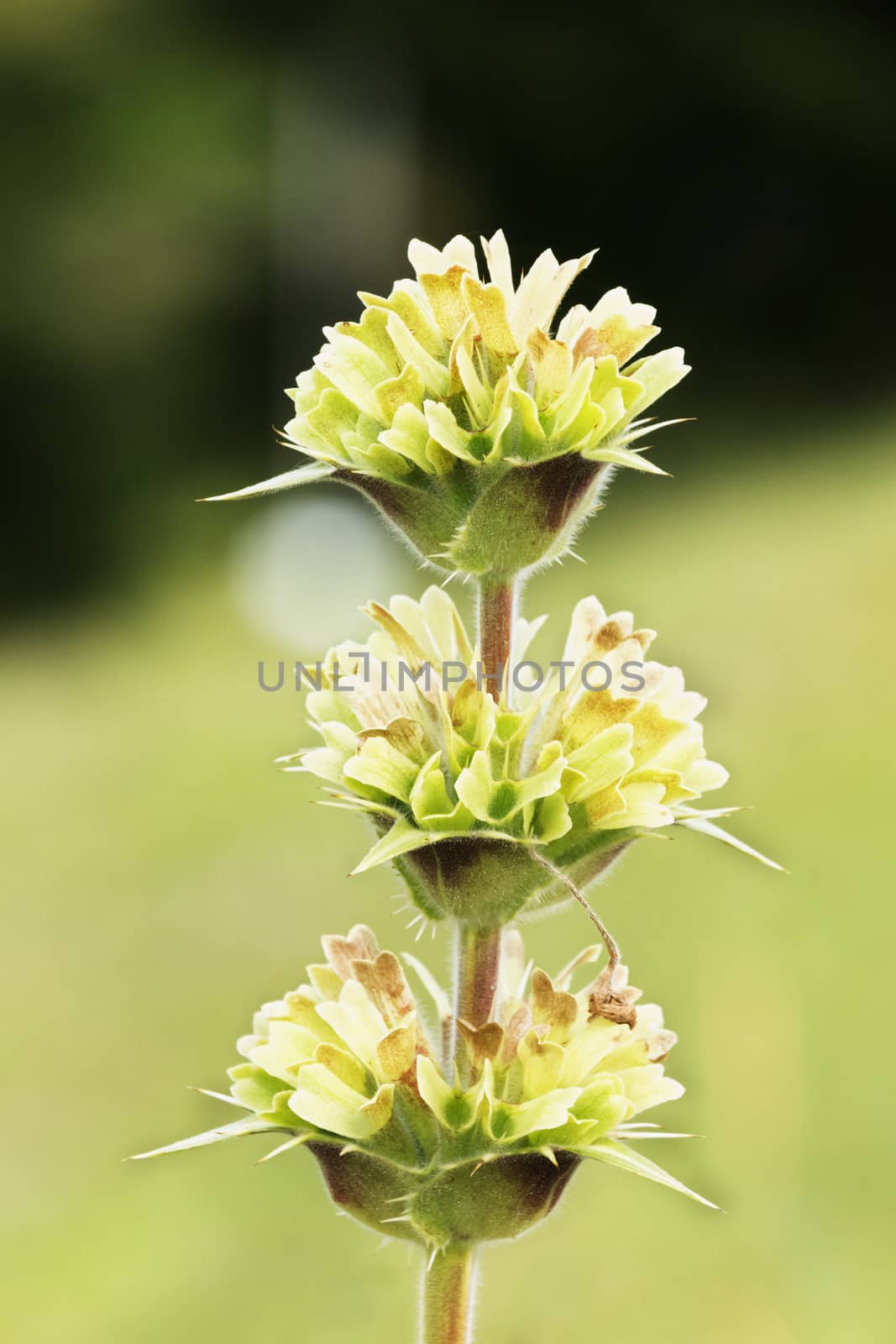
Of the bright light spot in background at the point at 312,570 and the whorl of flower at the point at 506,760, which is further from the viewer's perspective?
the bright light spot in background at the point at 312,570

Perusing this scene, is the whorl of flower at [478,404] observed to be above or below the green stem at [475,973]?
above

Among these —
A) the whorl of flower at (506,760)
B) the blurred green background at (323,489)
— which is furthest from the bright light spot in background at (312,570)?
the whorl of flower at (506,760)

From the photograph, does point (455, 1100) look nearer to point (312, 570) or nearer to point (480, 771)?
point (480, 771)

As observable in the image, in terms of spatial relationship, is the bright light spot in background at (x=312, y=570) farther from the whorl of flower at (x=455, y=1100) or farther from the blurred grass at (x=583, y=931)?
the whorl of flower at (x=455, y=1100)

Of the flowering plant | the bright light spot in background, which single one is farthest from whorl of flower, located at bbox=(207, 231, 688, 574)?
the bright light spot in background

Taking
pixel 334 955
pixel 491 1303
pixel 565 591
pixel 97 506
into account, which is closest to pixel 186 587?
pixel 97 506

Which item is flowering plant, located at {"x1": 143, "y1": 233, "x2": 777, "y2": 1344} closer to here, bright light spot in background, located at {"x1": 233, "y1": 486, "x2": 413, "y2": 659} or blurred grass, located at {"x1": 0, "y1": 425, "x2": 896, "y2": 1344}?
blurred grass, located at {"x1": 0, "y1": 425, "x2": 896, "y2": 1344}
